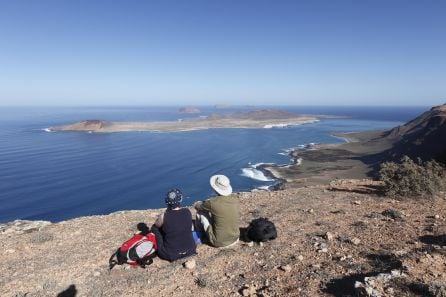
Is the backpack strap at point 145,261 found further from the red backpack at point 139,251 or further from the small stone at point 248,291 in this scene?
the small stone at point 248,291

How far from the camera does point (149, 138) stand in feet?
399

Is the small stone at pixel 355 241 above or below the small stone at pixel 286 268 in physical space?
above

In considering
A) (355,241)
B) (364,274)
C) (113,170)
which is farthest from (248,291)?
(113,170)

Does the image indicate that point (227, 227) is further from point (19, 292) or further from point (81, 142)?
point (81, 142)

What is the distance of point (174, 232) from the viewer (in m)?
7.53

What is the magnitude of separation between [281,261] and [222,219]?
1691 millimetres

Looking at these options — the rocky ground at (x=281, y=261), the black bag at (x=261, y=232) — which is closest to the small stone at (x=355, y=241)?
the rocky ground at (x=281, y=261)

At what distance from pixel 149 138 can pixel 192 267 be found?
118 metres

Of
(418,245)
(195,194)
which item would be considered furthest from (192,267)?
(195,194)

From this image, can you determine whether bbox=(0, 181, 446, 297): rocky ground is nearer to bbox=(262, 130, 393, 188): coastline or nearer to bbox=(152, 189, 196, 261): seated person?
bbox=(152, 189, 196, 261): seated person

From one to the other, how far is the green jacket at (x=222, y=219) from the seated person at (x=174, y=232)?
565mm

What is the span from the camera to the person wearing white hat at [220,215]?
7891 mm

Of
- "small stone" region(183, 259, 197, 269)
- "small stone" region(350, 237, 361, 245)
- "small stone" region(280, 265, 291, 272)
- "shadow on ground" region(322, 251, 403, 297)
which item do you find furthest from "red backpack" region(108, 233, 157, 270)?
"small stone" region(350, 237, 361, 245)

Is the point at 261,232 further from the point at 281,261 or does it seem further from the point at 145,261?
the point at 145,261
